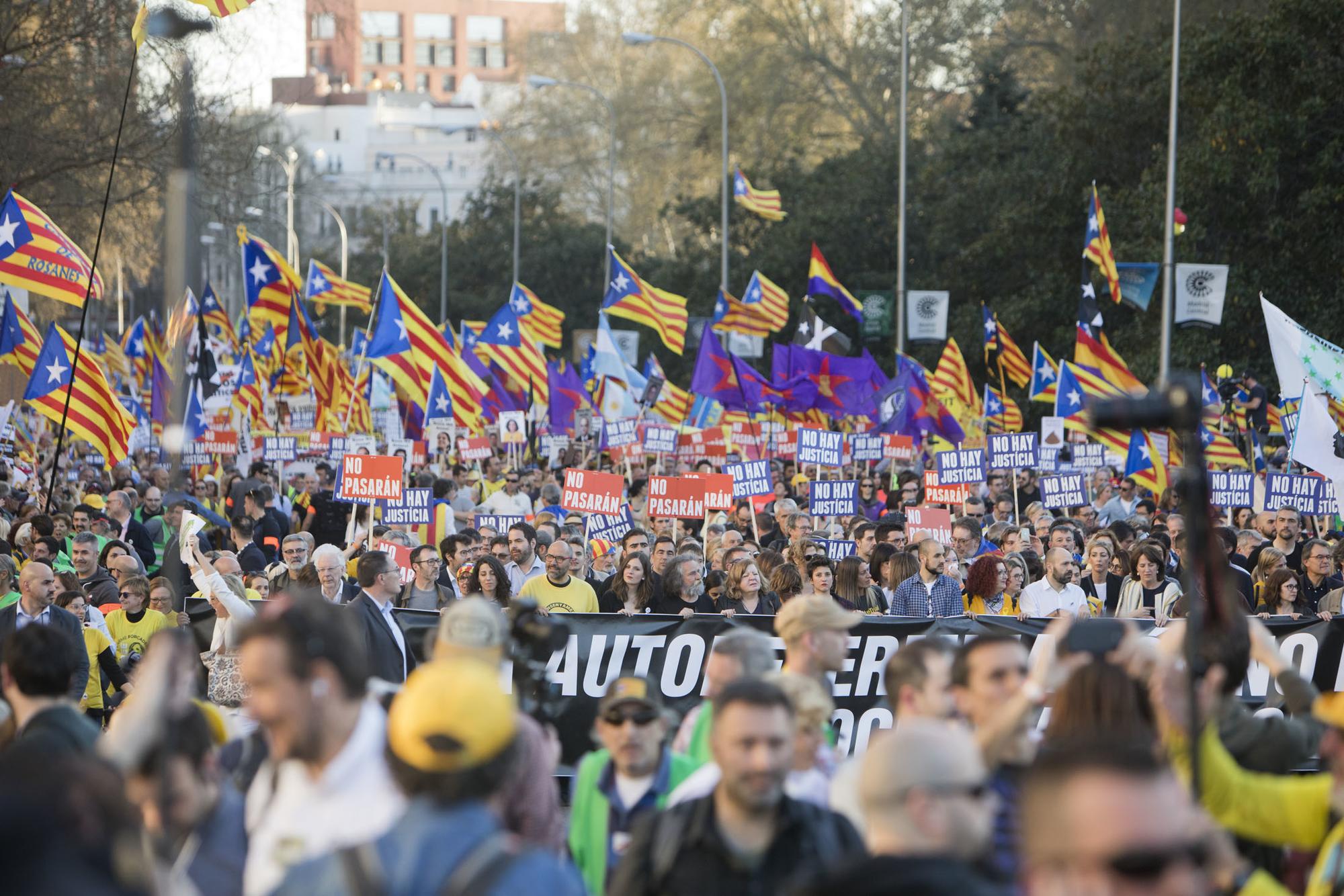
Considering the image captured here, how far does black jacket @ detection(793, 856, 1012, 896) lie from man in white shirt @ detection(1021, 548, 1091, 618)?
8153 millimetres

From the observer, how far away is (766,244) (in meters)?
47.6

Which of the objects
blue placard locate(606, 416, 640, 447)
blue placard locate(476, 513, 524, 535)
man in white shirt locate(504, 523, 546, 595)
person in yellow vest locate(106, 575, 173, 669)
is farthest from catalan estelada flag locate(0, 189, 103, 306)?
blue placard locate(606, 416, 640, 447)

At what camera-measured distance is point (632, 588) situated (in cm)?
1109

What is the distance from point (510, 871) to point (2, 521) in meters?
13.9

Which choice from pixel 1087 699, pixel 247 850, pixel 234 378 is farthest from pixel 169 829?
pixel 234 378

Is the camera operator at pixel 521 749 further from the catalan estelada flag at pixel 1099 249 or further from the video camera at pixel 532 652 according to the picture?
the catalan estelada flag at pixel 1099 249

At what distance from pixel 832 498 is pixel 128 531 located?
6.31 m

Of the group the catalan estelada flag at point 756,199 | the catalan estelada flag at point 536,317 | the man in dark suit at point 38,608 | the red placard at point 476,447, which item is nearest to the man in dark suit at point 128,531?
the man in dark suit at point 38,608

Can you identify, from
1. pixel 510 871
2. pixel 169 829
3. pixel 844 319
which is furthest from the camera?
pixel 844 319

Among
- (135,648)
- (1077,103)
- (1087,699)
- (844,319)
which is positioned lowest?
(135,648)

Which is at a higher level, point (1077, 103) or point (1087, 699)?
point (1077, 103)

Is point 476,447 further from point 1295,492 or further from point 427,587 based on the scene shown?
point 427,587

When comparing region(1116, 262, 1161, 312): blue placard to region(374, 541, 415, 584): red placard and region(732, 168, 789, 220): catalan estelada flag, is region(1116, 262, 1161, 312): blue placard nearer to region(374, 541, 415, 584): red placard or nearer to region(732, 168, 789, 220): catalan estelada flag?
region(732, 168, 789, 220): catalan estelada flag

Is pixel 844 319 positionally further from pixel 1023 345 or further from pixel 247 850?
pixel 247 850
